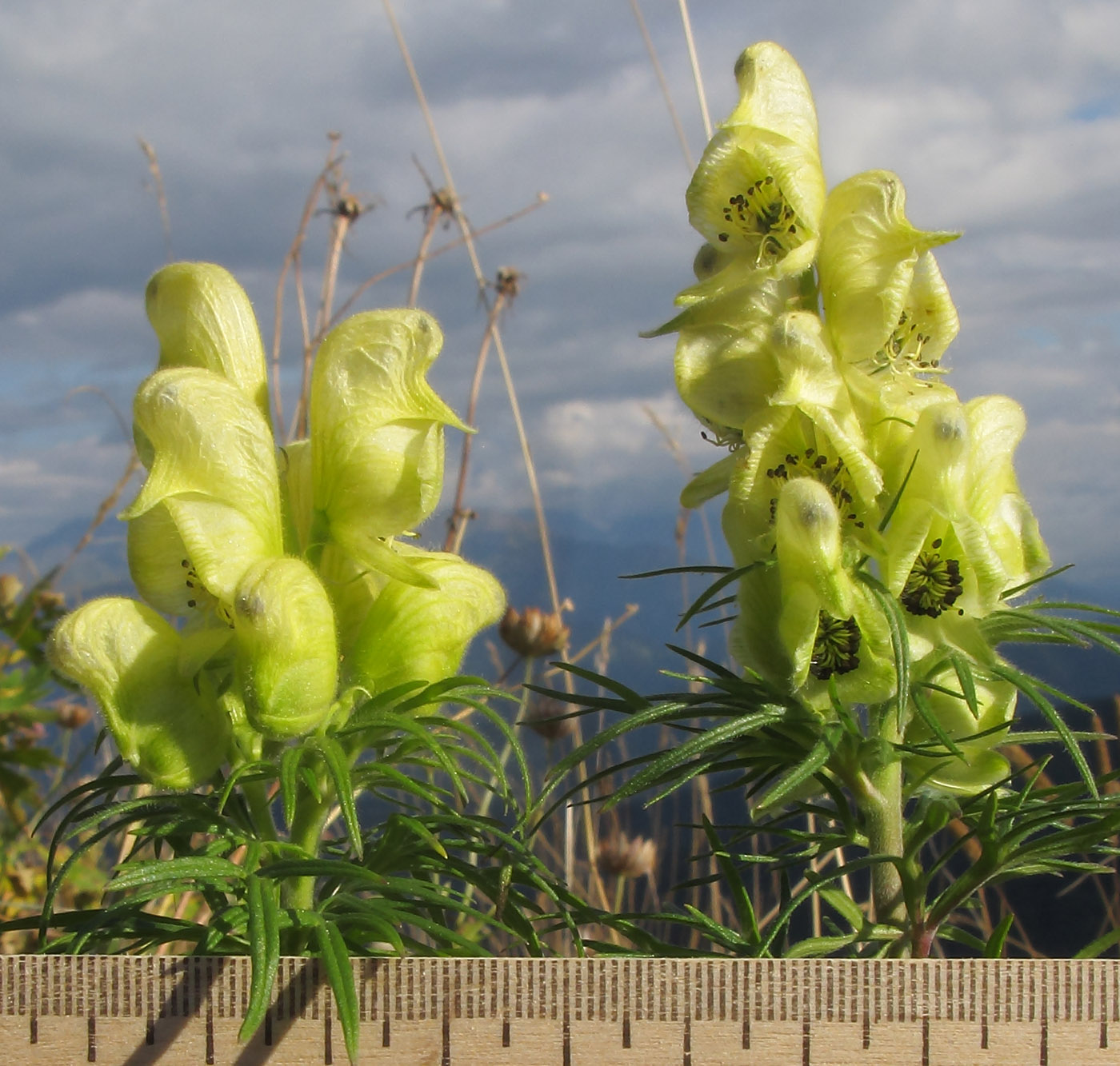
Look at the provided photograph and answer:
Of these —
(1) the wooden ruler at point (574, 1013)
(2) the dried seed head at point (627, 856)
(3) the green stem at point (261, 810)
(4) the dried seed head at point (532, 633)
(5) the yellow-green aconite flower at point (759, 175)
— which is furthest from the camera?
(2) the dried seed head at point (627, 856)

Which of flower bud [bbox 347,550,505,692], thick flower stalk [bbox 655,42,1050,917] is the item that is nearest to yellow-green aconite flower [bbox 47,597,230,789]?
flower bud [bbox 347,550,505,692]

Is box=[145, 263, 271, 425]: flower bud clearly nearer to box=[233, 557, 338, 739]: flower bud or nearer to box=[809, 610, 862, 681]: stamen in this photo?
box=[233, 557, 338, 739]: flower bud

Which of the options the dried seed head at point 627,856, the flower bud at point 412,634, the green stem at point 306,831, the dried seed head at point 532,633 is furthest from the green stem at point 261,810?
the dried seed head at point 627,856

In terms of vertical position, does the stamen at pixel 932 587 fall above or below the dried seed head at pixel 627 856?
above

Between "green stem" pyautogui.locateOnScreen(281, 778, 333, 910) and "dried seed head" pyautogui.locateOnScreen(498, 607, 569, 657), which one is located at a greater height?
"dried seed head" pyautogui.locateOnScreen(498, 607, 569, 657)

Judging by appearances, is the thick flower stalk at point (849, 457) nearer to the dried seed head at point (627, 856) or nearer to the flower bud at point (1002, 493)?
the flower bud at point (1002, 493)

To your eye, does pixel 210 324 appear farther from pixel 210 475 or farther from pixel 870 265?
pixel 870 265

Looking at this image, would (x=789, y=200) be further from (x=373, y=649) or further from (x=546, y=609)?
(x=546, y=609)
